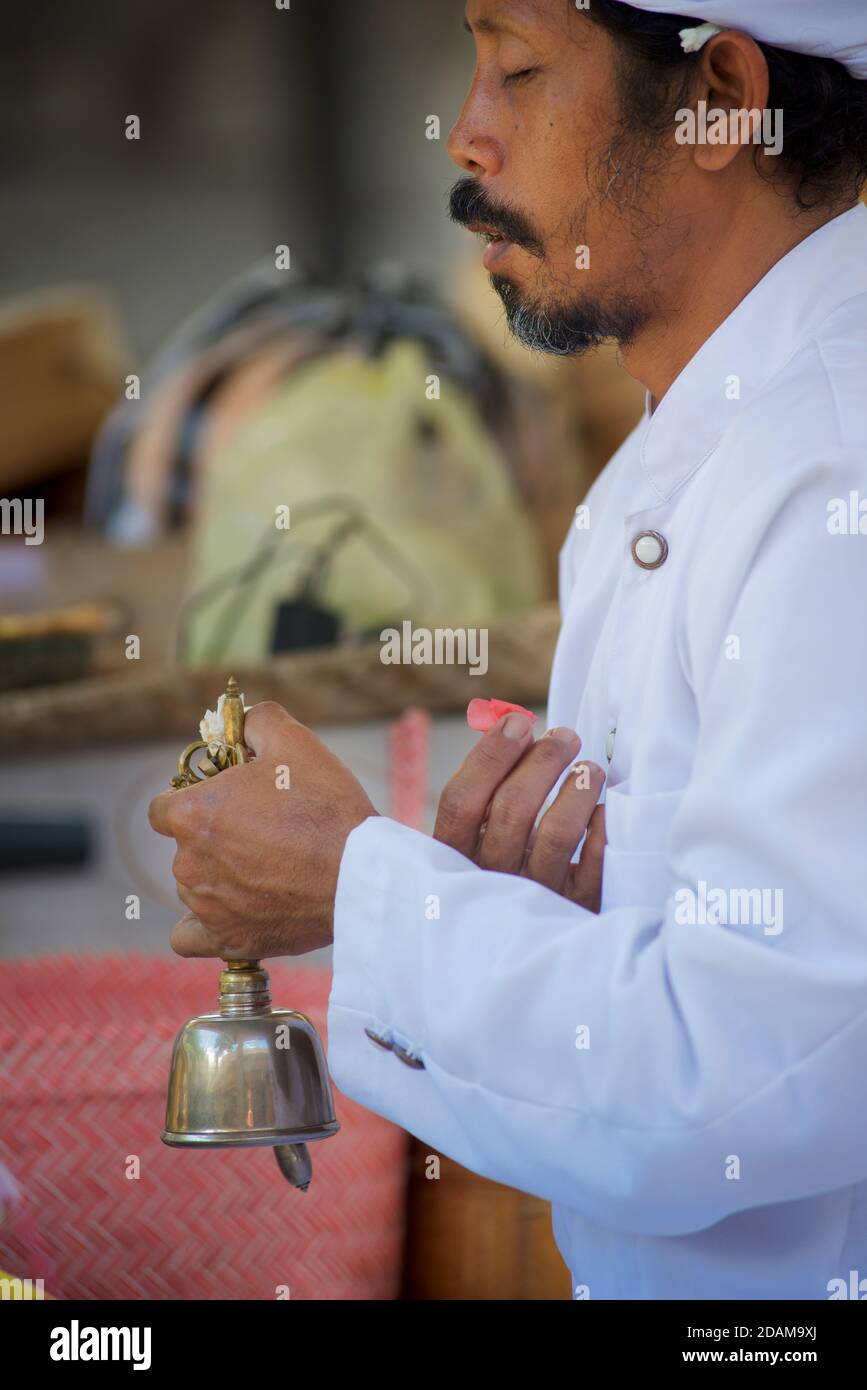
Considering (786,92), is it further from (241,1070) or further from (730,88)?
(241,1070)

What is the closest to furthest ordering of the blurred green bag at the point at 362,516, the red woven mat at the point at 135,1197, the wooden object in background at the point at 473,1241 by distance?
1. the red woven mat at the point at 135,1197
2. the wooden object in background at the point at 473,1241
3. the blurred green bag at the point at 362,516

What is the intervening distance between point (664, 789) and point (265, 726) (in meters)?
0.32

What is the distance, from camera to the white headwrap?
1.12 m

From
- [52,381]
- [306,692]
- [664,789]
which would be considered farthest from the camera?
[52,381]

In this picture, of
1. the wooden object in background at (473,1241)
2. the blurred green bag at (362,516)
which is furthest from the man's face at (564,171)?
the blurred green bag at (362,516)

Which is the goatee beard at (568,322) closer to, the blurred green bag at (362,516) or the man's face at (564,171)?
the man's face at (564,171)

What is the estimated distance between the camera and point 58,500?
3.92 metres

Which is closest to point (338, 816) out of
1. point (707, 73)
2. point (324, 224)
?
point (707, 73)

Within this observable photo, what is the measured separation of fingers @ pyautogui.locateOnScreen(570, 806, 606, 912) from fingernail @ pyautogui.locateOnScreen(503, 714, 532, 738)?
0.26 ft

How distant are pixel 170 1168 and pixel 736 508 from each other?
1.01m

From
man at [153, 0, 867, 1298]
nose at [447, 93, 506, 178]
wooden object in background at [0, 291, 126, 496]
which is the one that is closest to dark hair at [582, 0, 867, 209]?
man at [153, 0, 867, 1298]

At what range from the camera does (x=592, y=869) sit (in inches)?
44.1

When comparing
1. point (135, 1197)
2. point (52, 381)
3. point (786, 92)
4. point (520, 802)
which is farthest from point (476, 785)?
point (52, 381)

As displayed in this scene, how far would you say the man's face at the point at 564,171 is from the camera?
1.19 metres
